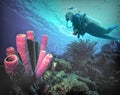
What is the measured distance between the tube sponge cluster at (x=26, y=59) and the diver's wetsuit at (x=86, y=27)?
1.31 meters

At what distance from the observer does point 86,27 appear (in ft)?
15.4

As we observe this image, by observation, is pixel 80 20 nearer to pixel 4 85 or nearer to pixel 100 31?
pixel 100 31

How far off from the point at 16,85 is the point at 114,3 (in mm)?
3853

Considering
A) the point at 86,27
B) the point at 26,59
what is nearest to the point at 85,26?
the point at 86,27

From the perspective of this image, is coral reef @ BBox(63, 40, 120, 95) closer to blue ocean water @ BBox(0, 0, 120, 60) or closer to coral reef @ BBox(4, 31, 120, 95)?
coral reef @ BBox(4, 31, 120, 95)

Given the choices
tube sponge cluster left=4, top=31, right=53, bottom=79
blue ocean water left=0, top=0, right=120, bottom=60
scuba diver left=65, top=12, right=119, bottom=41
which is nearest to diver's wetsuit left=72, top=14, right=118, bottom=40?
scuba diver left=65, top=12, right=119, bottom=41

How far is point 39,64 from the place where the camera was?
9.96ft

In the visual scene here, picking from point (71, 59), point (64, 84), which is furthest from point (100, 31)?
point (64, 84)

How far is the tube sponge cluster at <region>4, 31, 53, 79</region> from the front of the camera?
8.02ft

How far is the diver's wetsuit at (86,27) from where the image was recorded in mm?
4413

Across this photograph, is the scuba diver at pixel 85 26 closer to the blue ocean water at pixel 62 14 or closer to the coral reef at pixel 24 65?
the blue ocean water at pixel 62 14

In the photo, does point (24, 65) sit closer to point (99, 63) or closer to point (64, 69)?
point (64, 69)

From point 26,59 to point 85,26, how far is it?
241 cm

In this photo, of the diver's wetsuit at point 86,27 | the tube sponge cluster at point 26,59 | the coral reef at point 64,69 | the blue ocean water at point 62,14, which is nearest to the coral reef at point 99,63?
the coral reef at point 64,69
